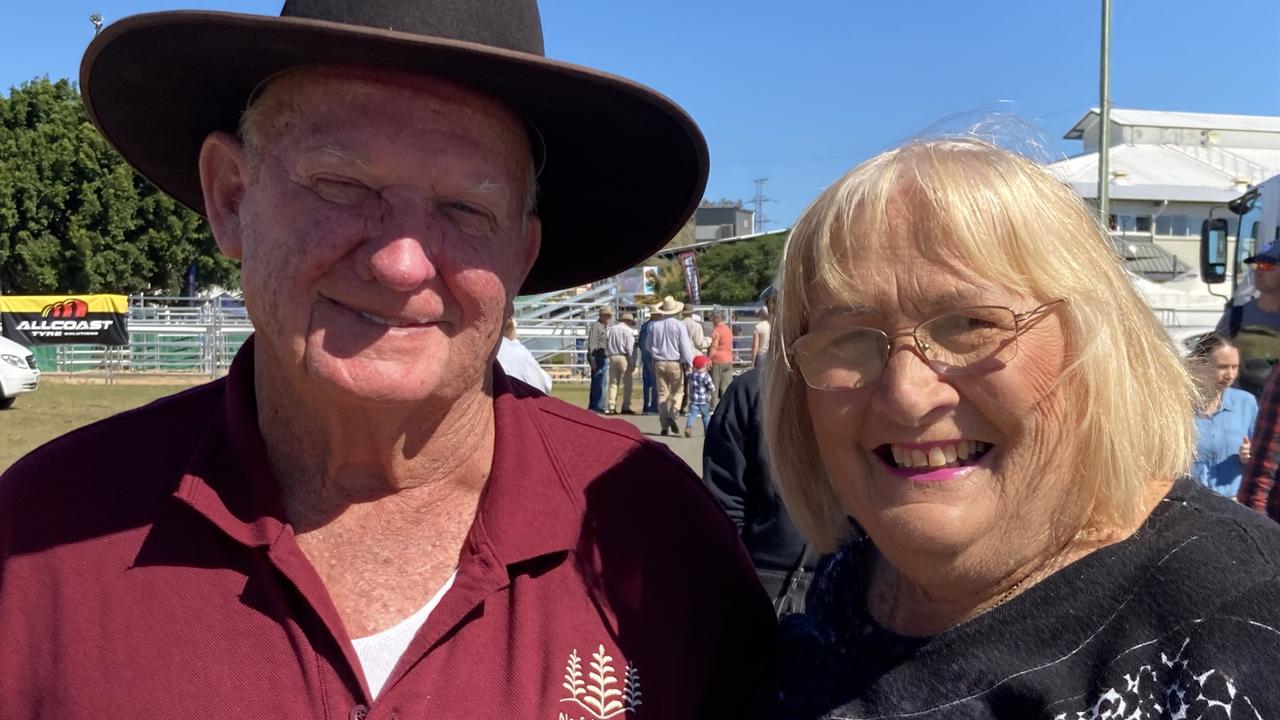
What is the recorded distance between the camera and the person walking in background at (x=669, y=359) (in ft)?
45.4

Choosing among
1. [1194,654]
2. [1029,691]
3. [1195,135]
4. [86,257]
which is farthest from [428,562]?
[1195,135]

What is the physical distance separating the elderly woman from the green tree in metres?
61.6

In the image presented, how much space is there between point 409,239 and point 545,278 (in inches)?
38.1

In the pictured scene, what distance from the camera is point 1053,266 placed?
154 cm

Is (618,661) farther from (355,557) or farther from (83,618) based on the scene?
(83,618)

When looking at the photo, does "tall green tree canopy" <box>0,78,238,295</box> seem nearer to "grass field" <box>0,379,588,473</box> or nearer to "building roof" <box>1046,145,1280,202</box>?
"grass field" <box>0,379,588,473</box>

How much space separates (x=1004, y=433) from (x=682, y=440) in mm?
11760

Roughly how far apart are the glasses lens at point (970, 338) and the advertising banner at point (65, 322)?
75.7 feet

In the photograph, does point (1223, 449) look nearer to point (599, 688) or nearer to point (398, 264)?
point (599, 688)

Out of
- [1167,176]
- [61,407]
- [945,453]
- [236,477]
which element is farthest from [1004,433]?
[1167,176]

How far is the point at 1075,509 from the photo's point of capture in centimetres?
156

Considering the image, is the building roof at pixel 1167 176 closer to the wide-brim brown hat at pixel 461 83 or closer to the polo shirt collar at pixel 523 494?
the wide-brim brown hat at pixel 461 83

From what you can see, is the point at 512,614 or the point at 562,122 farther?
the point at 562,122

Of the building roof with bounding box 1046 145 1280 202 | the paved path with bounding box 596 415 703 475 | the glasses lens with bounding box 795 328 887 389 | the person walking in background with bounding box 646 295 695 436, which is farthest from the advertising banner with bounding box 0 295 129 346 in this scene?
the building roof with bounding box 1046 145 1280 202
